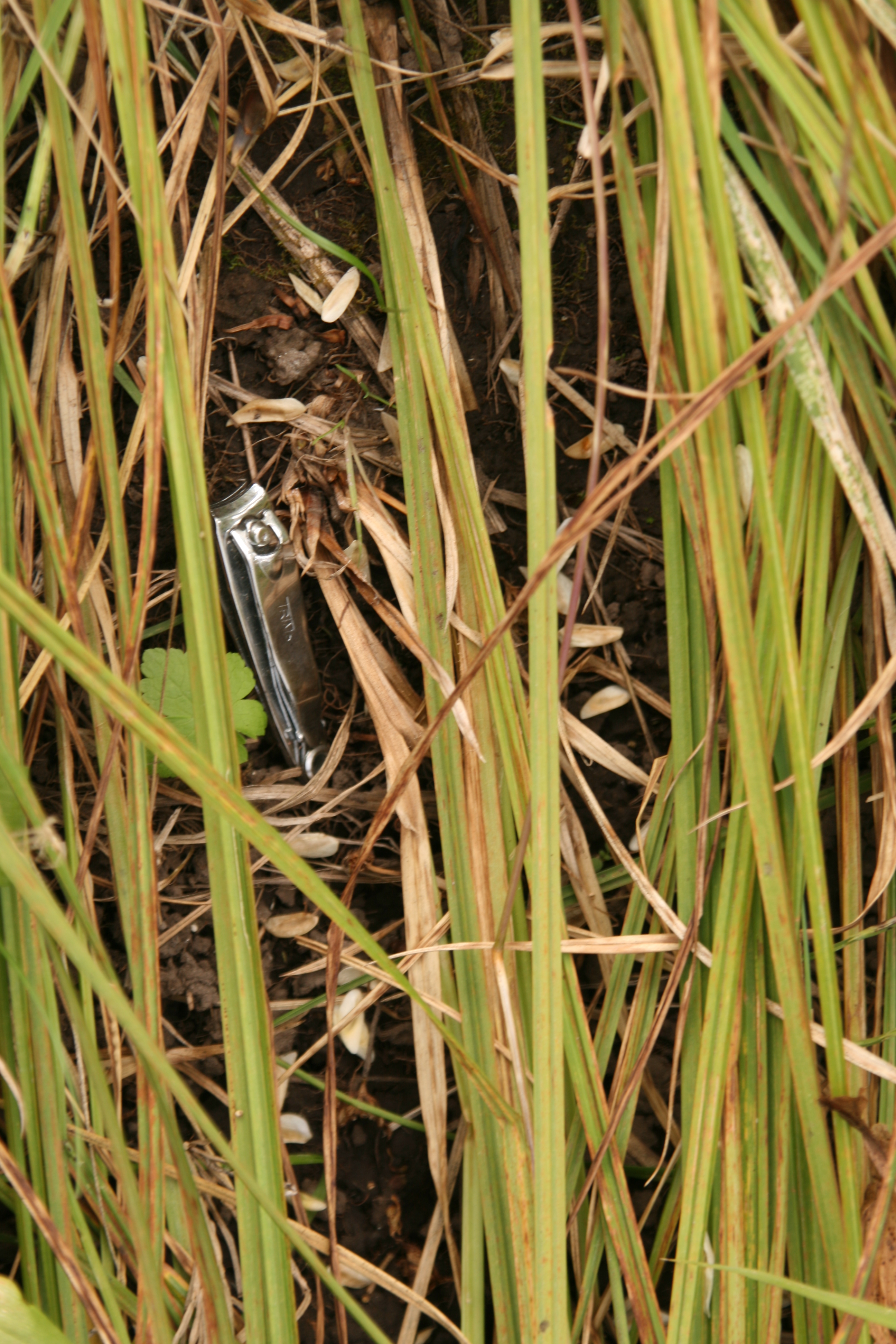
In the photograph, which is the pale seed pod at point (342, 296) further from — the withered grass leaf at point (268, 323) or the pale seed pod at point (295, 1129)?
the pale seed pod at point (295, 1129)

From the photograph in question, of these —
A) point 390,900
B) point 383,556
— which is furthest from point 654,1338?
point 383,556

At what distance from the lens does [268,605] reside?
29.1 inches

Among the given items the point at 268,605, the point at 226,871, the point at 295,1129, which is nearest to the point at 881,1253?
the point at 295,1129

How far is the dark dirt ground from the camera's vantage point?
74 centimetres

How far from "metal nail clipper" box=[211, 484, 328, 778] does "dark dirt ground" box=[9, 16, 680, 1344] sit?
25 mm

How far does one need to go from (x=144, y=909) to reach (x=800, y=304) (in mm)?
647

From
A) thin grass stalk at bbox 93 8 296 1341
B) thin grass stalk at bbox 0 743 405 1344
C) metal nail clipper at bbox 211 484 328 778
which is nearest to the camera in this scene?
thin grass stalk at bbox 0 743 405 1344

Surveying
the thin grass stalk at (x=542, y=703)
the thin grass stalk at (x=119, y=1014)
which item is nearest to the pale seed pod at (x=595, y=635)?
the thin grass stalk at (x=542, y=703)

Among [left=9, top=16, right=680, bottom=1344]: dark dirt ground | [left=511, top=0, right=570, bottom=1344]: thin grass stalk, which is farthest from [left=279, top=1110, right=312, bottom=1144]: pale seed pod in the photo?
[left=511, top=0, right=570, bottom=1344]: thin grass stalk

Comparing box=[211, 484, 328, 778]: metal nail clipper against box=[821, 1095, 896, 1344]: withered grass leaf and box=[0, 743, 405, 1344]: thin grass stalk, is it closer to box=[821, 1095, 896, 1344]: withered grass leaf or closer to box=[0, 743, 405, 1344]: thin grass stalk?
box=[0, 743, 405, 1344]: thin grass stalk

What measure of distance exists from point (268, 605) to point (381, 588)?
107mm

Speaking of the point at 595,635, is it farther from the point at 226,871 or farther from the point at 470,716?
the point at 226,871

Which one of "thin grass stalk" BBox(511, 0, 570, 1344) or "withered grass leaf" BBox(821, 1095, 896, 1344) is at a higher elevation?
"thin grass stalk" BBox(511, 0, 570, 1344)

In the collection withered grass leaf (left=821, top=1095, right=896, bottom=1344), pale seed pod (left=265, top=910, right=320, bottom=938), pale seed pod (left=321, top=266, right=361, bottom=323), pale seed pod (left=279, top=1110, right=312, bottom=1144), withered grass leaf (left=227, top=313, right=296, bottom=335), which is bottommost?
withered grass leaf (left=821, top=1095, right=896, bottom=1344)
